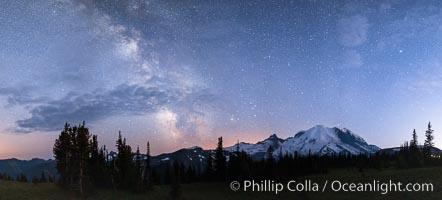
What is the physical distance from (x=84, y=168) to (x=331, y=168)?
284 feet

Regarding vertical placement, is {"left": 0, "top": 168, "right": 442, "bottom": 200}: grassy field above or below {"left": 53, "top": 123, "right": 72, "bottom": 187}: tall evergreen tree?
below

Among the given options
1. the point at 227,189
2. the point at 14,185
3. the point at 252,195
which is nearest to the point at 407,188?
the point at 252,195

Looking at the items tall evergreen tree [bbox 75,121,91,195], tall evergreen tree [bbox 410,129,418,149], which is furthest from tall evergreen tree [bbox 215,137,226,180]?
tall evergreen tree [bbox 410,129,418,149]

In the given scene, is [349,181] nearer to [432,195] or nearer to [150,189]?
[432,195]

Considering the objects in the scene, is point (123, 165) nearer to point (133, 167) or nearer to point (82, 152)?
point (133, 167)

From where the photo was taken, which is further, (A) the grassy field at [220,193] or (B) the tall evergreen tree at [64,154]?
(B) the tall evergreen tree at [64,154]

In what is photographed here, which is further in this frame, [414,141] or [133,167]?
[414,141]

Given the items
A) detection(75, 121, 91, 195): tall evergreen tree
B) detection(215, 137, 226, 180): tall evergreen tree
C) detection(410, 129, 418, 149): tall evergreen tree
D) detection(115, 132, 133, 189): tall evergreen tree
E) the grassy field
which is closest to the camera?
the grassy field

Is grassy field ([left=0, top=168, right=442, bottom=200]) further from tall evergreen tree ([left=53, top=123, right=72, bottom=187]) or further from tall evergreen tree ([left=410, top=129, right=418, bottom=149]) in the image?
tall evergreen tree ([left=410, top=129, right=418, bottom=149])

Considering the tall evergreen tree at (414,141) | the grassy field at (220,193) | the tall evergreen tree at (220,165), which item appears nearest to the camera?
the grassy field at (220,193)

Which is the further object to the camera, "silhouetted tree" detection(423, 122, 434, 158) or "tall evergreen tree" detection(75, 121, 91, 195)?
"silhouetted tree" detection(423, 122, 434, 158)

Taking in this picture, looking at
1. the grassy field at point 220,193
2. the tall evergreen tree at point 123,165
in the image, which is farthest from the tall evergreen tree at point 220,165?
the tall evergreen tree at point 123,165

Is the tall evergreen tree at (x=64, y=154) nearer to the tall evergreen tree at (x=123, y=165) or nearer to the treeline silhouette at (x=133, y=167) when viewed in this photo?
the treeline silhouette at (x=133, y=167)

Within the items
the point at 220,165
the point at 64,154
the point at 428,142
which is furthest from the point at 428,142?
the point at 64,154
